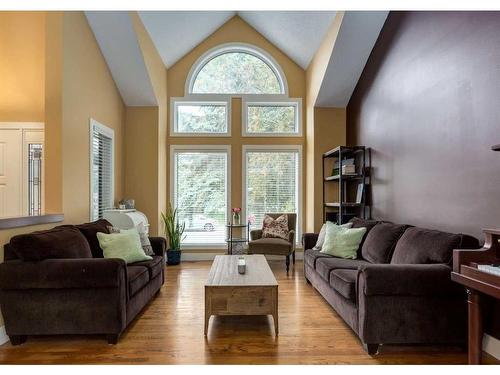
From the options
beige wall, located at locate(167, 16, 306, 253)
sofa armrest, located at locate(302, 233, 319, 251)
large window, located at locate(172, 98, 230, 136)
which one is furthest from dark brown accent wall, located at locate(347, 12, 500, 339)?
large window, located at locate(172, 98, 230, 136)

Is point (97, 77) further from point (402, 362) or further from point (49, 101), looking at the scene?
point (402, 362)

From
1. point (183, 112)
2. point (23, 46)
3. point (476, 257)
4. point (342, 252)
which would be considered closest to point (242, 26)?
point (183, 112)

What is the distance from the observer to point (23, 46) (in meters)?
4.08

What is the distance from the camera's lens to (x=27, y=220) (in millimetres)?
3133

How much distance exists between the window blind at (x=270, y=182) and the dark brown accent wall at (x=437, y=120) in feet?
6.05

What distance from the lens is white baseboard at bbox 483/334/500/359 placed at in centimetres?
252

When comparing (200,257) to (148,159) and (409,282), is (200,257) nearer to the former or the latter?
(148,159)

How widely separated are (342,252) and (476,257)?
186 cm

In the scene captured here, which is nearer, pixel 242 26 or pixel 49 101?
pixel 49 101

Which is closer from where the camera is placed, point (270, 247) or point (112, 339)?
point (112, 339)

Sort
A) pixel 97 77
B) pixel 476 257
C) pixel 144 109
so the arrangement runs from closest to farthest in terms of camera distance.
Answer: pixel 476 257 < pixel 97 77 < pixel 144 109

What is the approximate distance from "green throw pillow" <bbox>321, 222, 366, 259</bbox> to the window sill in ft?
9.91

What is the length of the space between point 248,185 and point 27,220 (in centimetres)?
385

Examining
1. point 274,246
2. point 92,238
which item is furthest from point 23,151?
point 274,246
